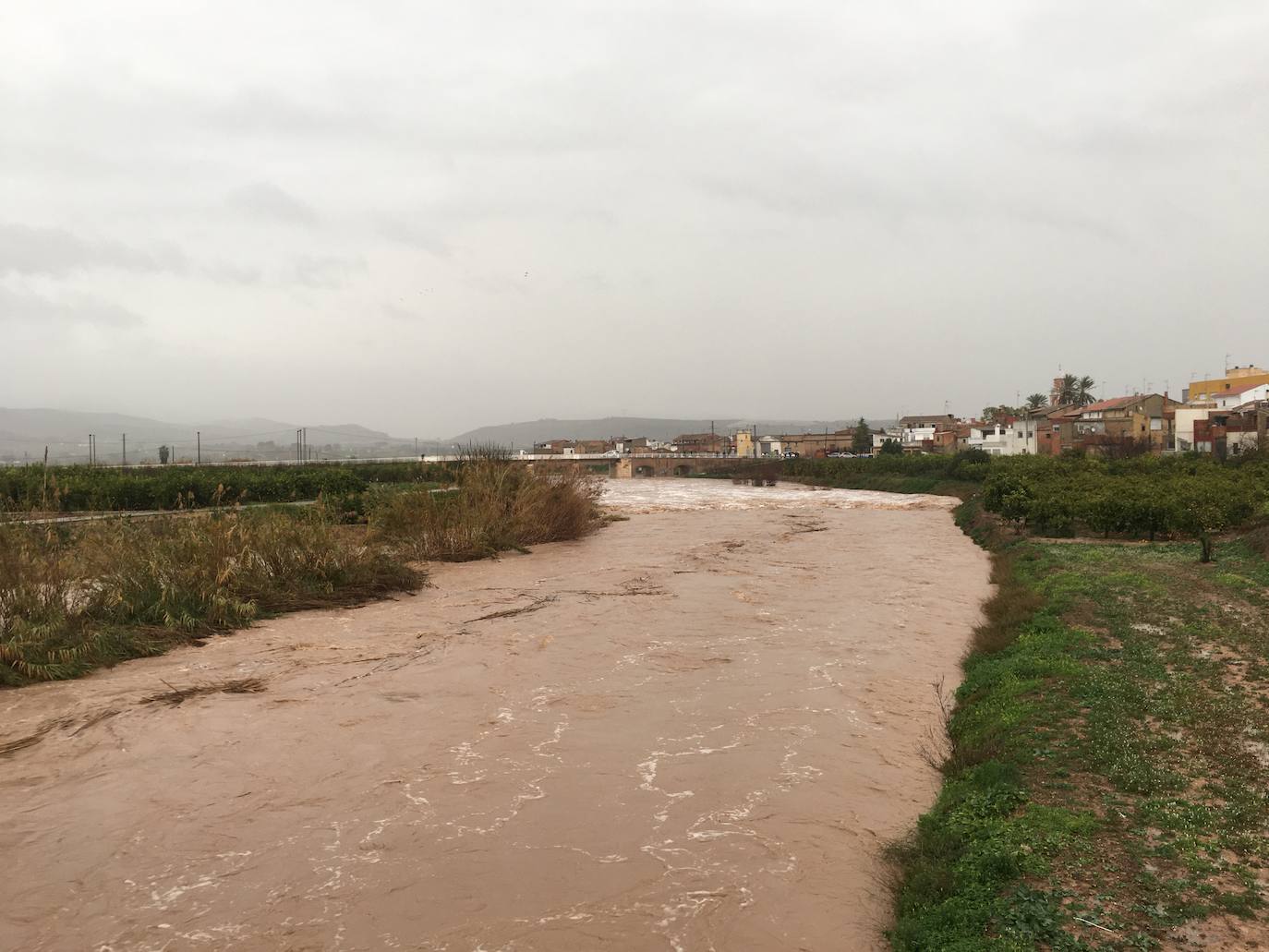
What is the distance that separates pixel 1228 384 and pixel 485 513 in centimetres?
7191

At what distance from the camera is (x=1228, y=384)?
6888 centimetres

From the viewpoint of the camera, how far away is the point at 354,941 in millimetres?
4410

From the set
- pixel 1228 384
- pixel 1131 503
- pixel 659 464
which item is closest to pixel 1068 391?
pixel 1228 384

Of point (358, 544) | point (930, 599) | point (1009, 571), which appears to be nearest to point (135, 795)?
point (358, 544)

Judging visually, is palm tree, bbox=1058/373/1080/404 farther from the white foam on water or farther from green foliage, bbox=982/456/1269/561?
green foliage, bbox=982/456/1269/561

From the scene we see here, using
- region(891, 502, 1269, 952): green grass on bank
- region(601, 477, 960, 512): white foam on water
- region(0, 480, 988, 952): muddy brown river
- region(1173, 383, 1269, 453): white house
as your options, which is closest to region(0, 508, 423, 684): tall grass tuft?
region(0, 480, 988, 952): muddy brown river

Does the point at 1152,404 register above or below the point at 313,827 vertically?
above

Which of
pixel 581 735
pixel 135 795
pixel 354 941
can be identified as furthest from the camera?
pixel 581 735

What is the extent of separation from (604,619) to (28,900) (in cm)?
886

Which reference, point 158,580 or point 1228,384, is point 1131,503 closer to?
point 158,580

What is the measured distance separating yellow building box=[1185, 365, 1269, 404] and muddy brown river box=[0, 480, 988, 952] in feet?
222

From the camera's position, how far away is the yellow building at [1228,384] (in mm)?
65062

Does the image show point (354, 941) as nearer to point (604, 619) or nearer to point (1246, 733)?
point (1246, 733)

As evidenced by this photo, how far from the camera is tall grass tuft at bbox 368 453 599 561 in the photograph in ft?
61.5
